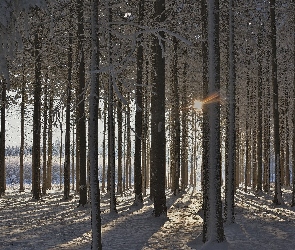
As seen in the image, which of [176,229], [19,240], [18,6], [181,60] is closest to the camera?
[18,6]

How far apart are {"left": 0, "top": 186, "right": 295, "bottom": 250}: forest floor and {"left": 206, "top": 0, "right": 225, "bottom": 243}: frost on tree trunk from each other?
483 mm

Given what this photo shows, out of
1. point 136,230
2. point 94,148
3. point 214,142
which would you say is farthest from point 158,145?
point 94,148

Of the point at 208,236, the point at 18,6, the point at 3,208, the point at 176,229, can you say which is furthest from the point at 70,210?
the point at 18,6

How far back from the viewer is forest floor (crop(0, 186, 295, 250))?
9258 mm

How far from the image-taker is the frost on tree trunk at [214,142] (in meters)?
8.62

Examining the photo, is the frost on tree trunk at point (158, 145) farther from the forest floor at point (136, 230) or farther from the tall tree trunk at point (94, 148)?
the tall tree trunk at point (94, 148)

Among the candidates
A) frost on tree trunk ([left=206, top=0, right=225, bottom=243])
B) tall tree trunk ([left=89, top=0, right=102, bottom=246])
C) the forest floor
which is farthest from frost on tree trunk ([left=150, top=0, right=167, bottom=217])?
tall tree trunk ([left=89, top=0, right=102, bottom=246])

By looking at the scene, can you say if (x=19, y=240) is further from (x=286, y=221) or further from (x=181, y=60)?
(x=181, y=60)

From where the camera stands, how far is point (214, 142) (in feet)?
28.3

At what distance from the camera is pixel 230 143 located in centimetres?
1212

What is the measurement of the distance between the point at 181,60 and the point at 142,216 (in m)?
12.2

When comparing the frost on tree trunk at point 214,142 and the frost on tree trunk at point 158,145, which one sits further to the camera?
the frost on tree trunk at point 158,145

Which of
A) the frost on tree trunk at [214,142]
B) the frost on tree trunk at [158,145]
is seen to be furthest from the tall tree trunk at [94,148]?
the frost on tree trunk at [158,145]

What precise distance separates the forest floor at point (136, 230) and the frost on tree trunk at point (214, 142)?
48 cm
